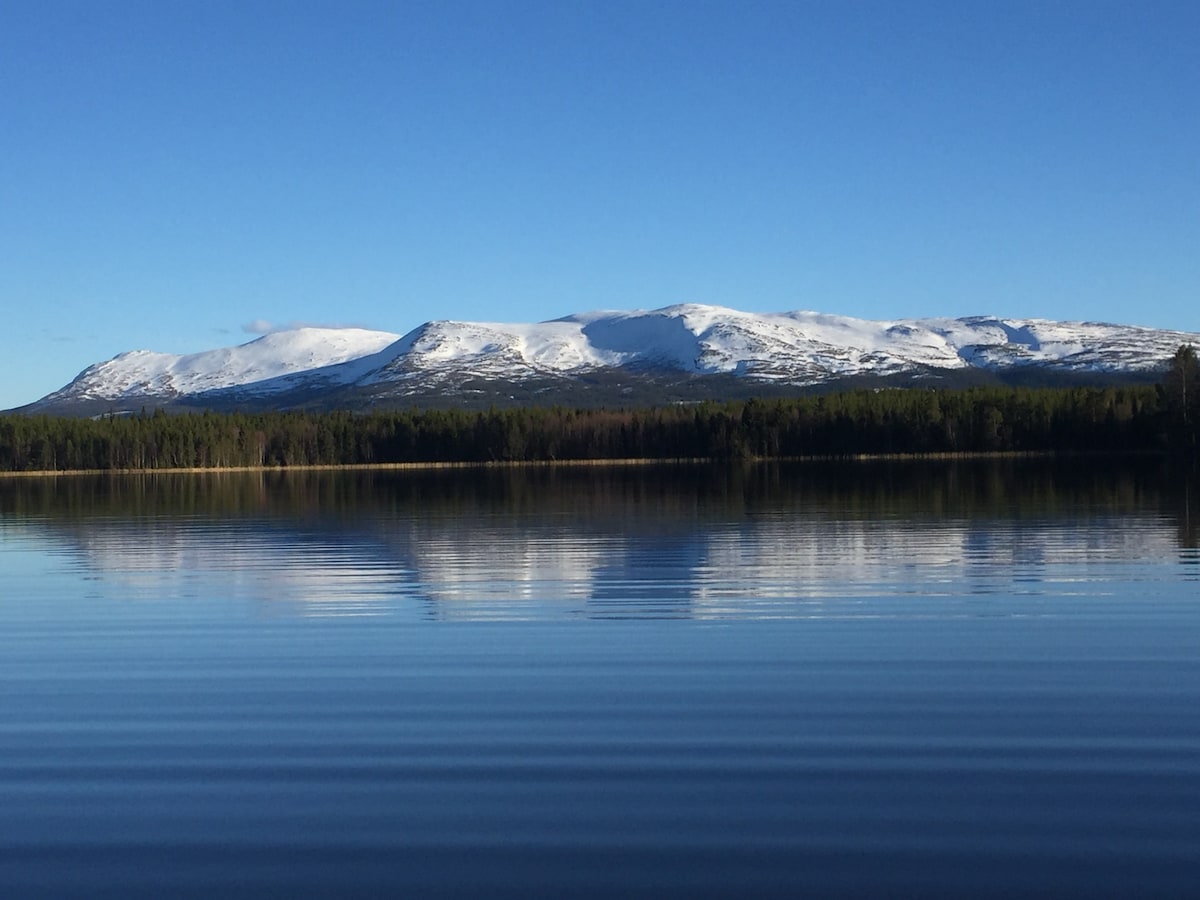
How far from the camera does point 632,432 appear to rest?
16238 centimetres

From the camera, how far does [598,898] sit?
764 cm

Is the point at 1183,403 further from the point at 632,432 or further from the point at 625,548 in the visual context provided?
the point at 625,548

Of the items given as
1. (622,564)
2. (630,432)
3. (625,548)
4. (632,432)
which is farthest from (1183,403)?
(622,564)

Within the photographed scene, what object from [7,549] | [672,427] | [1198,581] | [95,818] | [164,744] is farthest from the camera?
[672,427]

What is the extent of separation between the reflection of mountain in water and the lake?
0.73ft

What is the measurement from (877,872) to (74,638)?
1370cm

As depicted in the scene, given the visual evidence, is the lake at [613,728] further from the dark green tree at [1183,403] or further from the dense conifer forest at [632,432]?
the dense conifer forest at [632,432]

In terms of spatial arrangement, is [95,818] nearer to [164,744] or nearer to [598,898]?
[164,744]

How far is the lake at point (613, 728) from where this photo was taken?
8.20 metres

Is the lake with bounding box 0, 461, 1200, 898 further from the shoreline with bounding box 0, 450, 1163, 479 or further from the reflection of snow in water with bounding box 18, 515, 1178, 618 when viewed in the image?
the shoreline with bounding box 0, 450, 1163, 479

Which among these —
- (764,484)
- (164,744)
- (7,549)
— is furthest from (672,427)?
(164,744)

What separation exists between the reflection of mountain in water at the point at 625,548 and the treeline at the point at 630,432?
80.0 m

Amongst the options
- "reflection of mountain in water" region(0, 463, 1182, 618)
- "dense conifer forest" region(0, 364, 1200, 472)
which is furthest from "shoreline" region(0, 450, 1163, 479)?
"reflection of mountain in water" region(0, 463, 1182, 618)

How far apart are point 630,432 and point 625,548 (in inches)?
5196
